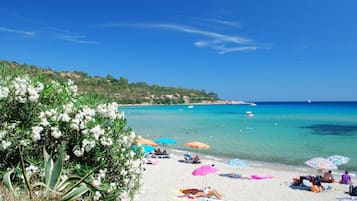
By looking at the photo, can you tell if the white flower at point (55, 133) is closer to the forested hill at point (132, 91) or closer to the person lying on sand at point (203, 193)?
the person lying on sand at point (203, 193)

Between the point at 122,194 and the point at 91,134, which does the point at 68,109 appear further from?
the point at 122,194

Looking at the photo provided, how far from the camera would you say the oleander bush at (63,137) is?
4.19 m

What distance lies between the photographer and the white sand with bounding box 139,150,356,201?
13031 millimetres

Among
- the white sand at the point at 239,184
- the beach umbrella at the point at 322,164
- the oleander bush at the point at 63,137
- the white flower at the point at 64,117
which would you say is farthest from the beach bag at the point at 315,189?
the white flower at the point at 64,117

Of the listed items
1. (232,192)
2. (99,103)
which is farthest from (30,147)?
(232,192)

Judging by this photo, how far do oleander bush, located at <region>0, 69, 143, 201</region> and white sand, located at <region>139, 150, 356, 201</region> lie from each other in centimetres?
614

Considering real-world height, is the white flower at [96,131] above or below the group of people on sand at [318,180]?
above

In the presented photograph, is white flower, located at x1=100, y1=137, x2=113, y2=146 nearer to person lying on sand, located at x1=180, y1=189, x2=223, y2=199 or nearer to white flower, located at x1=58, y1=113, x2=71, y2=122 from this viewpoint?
white flower, located at x1=58, y1=113, x2=71, y2=122

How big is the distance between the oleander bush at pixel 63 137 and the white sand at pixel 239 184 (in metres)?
6.14

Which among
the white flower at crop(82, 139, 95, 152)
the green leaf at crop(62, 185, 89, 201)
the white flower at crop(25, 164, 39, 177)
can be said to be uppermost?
the white flower at crop(82, 139, 95, 152)

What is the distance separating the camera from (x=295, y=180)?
603 inches

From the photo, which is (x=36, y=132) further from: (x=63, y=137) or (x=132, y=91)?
(x=132, y=91)

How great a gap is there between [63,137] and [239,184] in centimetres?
1230

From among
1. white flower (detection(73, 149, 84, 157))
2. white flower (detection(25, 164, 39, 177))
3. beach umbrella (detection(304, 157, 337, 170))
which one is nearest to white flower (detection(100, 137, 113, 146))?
white flower (detection(73, 149, 84, 157))
